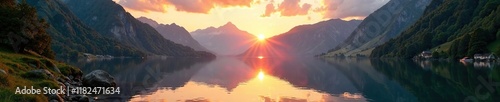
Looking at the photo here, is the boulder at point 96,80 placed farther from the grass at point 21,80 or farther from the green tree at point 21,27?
the green tree at point 21,27

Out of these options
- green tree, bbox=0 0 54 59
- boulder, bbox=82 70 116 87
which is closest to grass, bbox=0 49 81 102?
boulder, bbox=82 70 116 87

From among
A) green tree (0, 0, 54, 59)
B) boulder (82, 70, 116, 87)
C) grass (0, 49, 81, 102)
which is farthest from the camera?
green tree (0, 0, 54, 59)

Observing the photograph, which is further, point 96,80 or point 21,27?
point 21,27

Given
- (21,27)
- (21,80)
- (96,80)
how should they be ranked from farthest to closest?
(21,27) < (96,80) < (21,80)

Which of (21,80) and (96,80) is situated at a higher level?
(21,80)

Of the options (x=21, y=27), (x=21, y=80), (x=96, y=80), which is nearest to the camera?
(x=21, y=80)

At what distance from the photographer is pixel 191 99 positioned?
2163 inches

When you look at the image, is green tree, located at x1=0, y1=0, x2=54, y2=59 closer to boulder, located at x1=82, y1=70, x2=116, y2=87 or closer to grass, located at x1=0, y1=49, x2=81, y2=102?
grass, located at x1=0, y1=49, x2=81, y2=102

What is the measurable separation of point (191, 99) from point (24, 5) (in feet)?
144

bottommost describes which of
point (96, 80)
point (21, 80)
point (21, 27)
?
point (96, 80)

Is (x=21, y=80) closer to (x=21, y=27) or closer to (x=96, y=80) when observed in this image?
(x=96, y=80)

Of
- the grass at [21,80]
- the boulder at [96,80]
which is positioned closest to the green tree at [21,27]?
the grass at [21,80]

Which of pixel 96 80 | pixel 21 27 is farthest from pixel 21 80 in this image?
pixel 21 27

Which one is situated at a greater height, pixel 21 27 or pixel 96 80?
pixel 21 27
